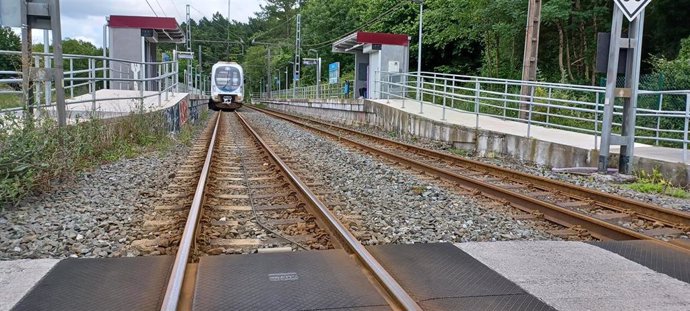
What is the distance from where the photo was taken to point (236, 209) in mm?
6402

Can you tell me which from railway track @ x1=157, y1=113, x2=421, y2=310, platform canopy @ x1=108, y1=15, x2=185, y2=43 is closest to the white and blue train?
platform canopy @ x1=108, y1=15, x2=185, y2=43

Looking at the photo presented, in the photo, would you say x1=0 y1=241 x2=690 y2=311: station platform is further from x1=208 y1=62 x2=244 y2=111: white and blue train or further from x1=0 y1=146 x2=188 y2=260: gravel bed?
x1=208 y1=62 x2=244 y2=111: white and blue train

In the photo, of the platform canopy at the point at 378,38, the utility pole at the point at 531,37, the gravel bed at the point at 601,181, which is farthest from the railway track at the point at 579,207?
the platform canopy at the point at 378,38

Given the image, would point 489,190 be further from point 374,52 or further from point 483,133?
point 374,52

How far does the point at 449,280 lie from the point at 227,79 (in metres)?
36.8

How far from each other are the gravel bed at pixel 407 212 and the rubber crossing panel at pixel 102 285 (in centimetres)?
203

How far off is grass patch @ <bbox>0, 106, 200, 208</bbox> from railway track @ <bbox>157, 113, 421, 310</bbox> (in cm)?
154

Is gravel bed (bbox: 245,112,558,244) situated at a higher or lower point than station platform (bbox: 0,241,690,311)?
lower

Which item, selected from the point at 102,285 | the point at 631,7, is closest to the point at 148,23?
the point at 631,7

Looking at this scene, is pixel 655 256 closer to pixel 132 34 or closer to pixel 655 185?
pixel 655 185

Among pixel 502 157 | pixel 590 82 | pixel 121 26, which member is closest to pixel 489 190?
pixel 502 157

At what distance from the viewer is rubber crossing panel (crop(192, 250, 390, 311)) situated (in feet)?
11.3

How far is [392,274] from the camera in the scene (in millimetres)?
4062

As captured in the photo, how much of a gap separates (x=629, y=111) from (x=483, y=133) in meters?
4.25
